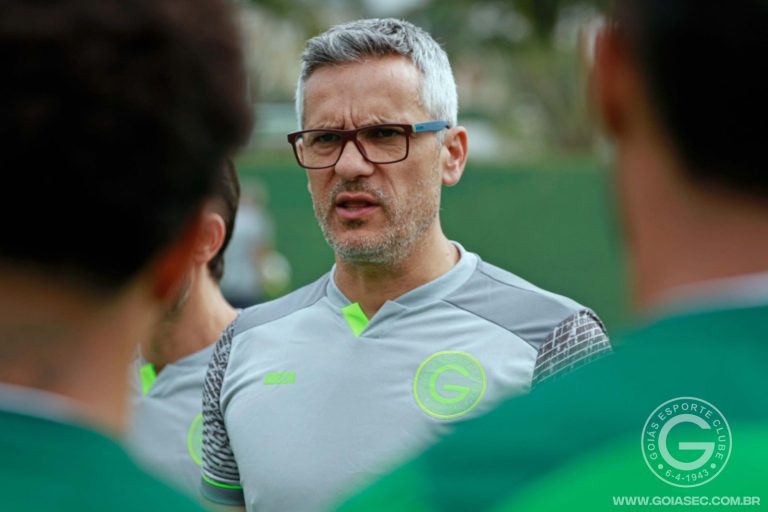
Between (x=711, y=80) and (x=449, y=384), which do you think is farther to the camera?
(x=449, y=384)

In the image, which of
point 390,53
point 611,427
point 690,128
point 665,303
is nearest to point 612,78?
point 690,128

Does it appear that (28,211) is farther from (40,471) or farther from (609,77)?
(609,77)

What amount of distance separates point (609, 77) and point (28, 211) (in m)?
0.61

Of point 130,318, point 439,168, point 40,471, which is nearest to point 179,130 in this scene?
point 130,318

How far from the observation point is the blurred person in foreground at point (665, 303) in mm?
1121

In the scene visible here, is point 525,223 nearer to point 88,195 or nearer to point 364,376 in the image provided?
point 364,376

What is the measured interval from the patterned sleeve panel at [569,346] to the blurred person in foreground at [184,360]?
3.74ft

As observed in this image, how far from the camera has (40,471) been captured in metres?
1.09

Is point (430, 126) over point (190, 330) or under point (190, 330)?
over

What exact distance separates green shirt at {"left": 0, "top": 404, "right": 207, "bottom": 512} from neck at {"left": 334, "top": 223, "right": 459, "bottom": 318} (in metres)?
2.10

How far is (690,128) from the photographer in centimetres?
114

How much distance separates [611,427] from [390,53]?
2.19 meters

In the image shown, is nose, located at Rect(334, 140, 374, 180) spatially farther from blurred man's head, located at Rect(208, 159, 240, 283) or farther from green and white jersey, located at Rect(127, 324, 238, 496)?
green and white jersey, located at Rect(127, 324, 238, 496)

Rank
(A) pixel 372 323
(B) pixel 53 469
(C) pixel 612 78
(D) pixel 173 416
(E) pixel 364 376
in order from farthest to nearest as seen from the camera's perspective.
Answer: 1. (D) pixel 173 416
2. (A) pixel 372 323
3. (E) pixel 364 376
4. (C) pixel 612 78
5. (B) pixel 53 469
